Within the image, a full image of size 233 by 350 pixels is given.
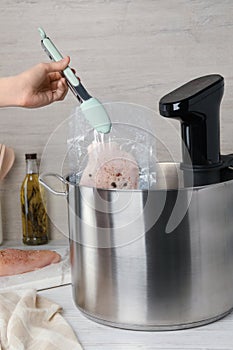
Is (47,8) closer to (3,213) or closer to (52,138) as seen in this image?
(52,138)

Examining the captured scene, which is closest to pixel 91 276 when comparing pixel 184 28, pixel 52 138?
pixel 52 138

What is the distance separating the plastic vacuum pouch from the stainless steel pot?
0.05m

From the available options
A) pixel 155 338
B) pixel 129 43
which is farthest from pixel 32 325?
pixel 129 43

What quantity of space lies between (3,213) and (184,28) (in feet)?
1.87

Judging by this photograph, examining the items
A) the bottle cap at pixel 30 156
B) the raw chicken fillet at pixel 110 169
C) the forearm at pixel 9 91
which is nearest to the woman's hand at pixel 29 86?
the forearm at pixel 9 91

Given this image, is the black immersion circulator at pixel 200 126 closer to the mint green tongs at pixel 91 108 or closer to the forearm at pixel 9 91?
the mint green tongs at pixel 91 108

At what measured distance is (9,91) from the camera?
3.14ft

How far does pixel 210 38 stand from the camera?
1249 millimetres

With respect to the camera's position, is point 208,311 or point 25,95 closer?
point 208,311

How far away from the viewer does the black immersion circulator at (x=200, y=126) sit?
854 millimetres

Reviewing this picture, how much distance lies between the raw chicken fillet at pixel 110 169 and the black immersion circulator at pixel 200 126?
87 millimetres

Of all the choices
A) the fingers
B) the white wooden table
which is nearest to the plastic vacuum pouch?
the fingers

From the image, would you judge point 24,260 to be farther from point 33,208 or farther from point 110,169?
point 110,169

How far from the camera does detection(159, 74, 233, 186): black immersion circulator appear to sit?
33.6 inches
